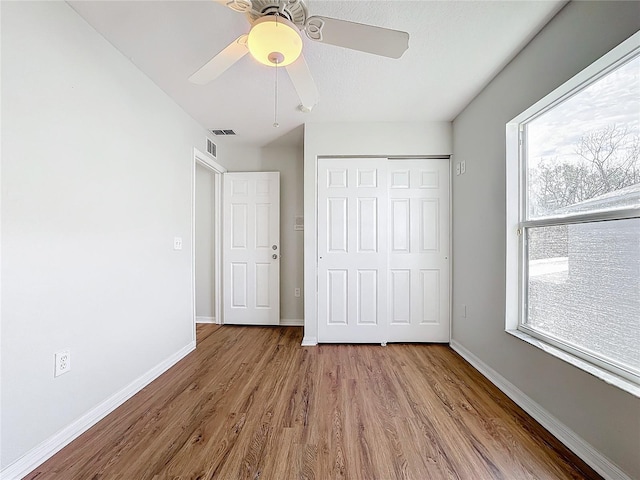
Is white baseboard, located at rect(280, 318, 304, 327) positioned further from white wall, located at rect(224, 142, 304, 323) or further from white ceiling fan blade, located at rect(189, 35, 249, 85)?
white ceiling fan blade, located at rect(189, 35, 249, 85)

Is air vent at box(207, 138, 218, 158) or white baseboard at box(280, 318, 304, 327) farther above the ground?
air vent at box(207, 138, 218, 158)

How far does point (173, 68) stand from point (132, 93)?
34 centimetres

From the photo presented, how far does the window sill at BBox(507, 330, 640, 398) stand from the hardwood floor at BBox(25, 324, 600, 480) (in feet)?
1.45

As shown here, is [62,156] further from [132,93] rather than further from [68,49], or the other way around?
[132,93]

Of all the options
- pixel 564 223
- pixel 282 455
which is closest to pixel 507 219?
pixel 564 223

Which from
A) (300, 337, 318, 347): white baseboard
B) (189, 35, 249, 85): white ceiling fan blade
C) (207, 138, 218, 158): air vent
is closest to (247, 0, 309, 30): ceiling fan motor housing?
(189, 35, 249, 85): white ceiling fan blade

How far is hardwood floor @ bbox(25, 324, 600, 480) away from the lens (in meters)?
1.34

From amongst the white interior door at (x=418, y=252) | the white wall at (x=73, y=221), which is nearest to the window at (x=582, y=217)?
the white interior door at (x=418, y=252)

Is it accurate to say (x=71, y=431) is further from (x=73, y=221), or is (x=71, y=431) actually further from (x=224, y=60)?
(x=224, y=60)

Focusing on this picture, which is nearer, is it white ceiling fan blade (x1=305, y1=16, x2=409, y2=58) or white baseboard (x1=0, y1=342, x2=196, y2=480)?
white ceiling fan blade (x1=305, y1=16, x2=409, y2=58)

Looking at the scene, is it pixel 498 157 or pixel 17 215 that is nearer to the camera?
pixel 17 215

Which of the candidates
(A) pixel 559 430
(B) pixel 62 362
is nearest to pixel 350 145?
(A) pixel 559 430

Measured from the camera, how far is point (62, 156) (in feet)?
4.95

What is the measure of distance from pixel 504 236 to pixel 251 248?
108 inches
